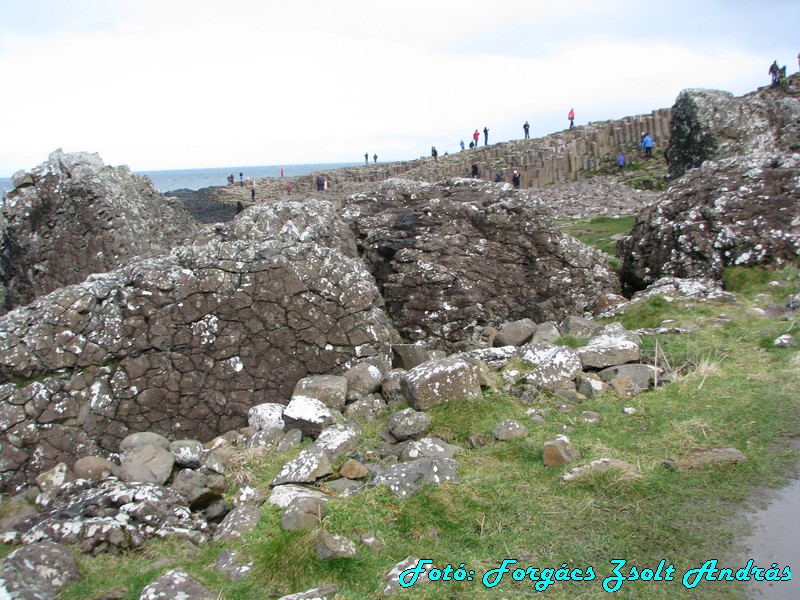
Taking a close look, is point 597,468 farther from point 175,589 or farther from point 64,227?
point 64,227

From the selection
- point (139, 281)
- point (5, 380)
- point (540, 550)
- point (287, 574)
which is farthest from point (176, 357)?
point (540, 550)

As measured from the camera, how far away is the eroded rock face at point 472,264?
10.1 m

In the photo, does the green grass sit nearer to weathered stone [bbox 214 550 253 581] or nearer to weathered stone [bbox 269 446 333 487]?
weathered stone [bbox 214 550 253 581]

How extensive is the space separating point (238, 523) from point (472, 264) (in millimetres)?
6381

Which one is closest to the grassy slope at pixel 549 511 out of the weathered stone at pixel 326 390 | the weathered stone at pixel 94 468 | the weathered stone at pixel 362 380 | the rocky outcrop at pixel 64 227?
the weathered stone at pixel 326 390

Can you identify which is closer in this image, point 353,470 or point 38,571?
point 38,571

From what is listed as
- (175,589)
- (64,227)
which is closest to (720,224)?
(175,589)

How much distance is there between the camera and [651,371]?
7.28 meters

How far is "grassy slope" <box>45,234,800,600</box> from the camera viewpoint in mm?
4312

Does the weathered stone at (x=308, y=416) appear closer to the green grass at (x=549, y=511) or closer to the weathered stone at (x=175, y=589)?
the green grass at (x=549, y=511)

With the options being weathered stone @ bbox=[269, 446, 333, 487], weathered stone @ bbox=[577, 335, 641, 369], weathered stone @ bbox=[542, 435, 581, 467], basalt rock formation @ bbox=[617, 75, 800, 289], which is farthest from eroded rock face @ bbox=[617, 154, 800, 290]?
weathered stone @ bbox=[269, 446, 333, 487]

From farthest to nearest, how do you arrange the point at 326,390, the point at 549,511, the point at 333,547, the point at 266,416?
the point at 326,390
the point at 266,416
the point at 549,511
the point at 333,547

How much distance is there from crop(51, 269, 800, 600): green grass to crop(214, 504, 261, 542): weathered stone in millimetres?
90

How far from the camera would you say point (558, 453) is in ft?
18.2
